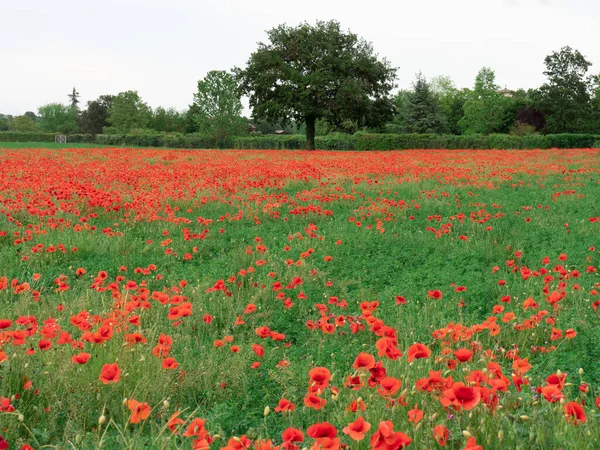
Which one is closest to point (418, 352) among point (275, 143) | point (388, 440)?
point (388, 440)

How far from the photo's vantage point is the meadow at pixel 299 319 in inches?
94.7

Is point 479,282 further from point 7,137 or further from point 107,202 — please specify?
point 7,137

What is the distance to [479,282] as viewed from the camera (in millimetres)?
5855

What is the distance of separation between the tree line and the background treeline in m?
0.12

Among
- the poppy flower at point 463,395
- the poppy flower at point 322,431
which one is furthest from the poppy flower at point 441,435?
the poppy flower at point 322,431

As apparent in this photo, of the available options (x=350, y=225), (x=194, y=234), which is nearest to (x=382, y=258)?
(x=350, y=225)

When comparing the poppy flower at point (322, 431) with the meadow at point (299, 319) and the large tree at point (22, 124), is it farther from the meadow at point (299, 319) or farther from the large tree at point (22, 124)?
the large tree at point (22, 124)

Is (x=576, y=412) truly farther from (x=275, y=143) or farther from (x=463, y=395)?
(x=275, y=143)

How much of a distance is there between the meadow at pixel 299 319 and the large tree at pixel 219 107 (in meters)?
44.0

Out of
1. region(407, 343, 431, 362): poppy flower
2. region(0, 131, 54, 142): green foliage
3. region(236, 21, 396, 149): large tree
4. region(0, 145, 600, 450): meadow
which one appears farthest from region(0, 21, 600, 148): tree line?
region(407, 343, 431, 362): poppy flower

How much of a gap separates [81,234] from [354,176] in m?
9.12

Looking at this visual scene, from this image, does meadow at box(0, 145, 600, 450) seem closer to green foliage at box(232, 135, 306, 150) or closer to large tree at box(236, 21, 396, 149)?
large tree at box(236, 21, 396, 149)

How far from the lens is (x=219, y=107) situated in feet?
188

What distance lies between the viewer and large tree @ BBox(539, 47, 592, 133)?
212ft
